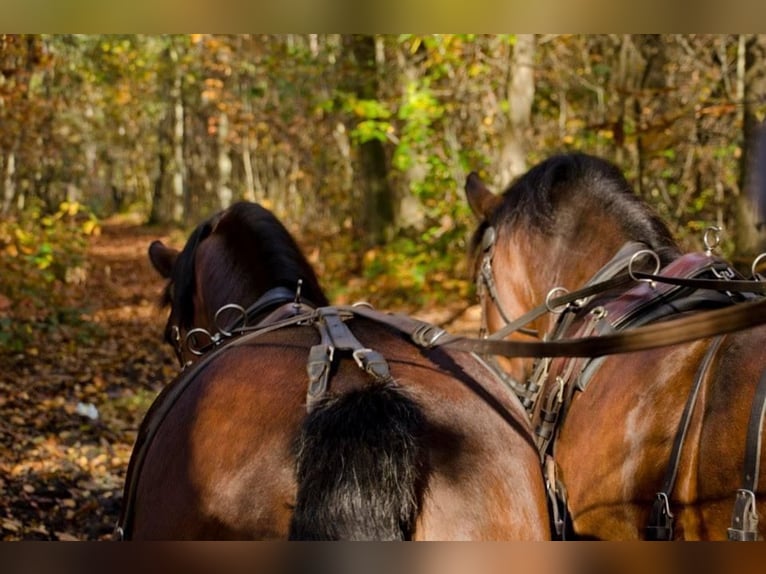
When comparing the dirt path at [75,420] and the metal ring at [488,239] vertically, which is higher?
the metal ring at [488,239]

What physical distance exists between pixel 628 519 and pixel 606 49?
11651mm

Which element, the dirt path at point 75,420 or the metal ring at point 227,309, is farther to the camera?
A: the dirt path at point 75,420

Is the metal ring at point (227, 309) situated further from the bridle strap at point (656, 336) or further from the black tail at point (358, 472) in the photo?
the bridle strap at point (656, 336)

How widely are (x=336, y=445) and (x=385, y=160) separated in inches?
508

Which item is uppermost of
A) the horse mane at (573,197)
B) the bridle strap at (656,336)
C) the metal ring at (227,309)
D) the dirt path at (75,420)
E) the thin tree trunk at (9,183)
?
the thin tree trunk at (9,183)

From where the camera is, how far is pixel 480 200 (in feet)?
14.9

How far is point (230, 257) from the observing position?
3.67m

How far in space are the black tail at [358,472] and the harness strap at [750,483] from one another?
33.8 inches

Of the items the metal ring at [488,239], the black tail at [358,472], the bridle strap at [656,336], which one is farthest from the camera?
the metal ring at [488,239]

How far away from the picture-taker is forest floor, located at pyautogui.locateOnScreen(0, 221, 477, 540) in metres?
5.83

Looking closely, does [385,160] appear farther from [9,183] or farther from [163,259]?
[163,259]

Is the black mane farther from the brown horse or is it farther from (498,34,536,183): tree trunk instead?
(498,34,536,183): tree trunk

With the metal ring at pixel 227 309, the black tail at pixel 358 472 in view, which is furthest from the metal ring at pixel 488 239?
the black tail at pixel 358 472

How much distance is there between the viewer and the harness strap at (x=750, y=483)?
2.18m
